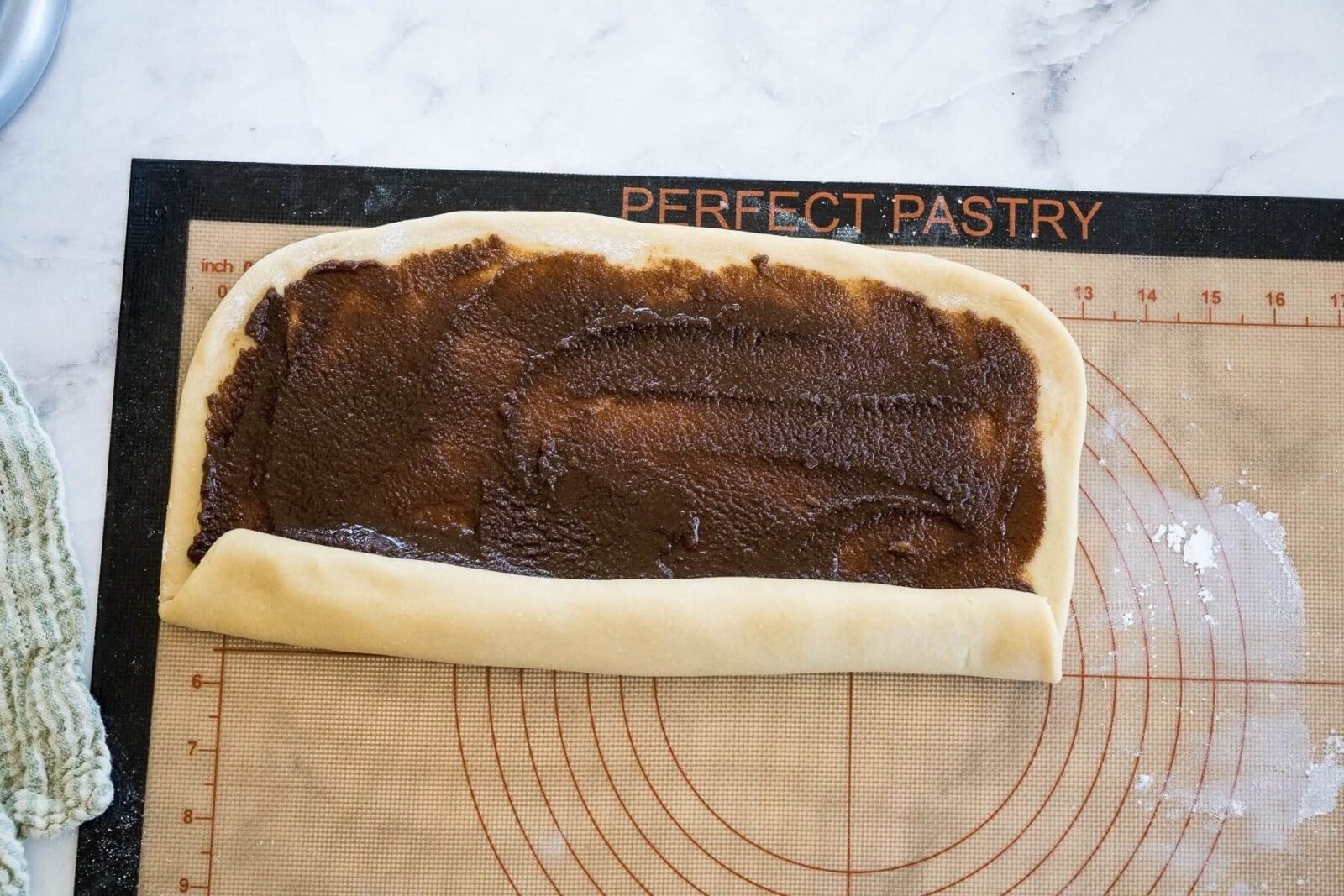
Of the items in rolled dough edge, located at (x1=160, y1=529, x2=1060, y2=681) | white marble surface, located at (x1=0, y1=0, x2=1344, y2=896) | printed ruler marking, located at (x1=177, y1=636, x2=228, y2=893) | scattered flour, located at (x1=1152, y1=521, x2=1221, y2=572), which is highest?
white marble surface, located at (x1=0, y1=0, x2=1344, y2=896)

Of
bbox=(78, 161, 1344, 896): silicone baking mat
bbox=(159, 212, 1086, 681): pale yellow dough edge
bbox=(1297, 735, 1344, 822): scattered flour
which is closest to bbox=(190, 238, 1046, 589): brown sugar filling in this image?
bbox=(159, 212, 1086, 681): pale yellow dough edge

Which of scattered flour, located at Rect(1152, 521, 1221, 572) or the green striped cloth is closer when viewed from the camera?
the green striped cloth

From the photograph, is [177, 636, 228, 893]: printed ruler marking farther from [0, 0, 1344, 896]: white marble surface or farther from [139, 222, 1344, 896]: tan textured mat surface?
[0, 0, 1344, 896]: white marble surface

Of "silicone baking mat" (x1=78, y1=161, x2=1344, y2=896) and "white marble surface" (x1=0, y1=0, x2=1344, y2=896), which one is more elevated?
"white marble surface" (x1=0, y1=0, x2=1344, y2=896)

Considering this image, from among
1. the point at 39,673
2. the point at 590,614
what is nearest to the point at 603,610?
the point at 590,614

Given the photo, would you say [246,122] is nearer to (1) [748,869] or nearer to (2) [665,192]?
(2) [665,192]

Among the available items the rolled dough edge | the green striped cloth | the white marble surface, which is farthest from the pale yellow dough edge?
the white marble surface

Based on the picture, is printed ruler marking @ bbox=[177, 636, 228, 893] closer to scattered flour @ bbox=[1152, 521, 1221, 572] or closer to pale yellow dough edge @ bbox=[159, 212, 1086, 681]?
pale yellow dough edge @ bbox=[159, 212, 1086, 681]

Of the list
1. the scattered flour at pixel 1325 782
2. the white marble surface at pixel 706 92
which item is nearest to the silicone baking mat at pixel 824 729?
the scattered flour at pixel 1325 782
